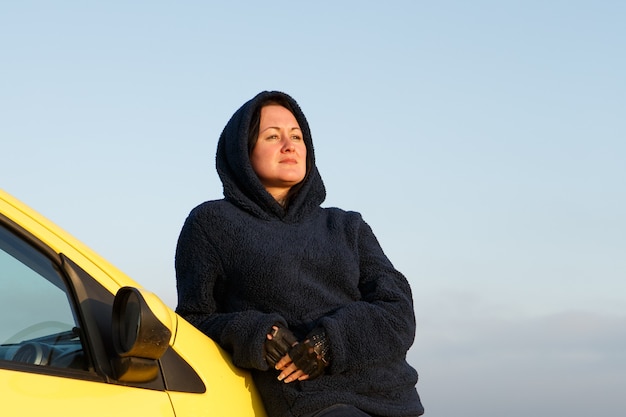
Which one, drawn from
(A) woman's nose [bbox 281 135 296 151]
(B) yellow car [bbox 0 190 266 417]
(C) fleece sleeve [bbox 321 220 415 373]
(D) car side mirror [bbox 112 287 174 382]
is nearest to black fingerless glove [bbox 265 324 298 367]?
(C) fleece sleeve [bbox 321 220 415 373]

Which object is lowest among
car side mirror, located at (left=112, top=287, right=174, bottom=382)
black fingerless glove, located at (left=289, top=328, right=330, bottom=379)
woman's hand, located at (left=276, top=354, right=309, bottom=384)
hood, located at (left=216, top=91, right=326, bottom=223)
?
woman's hand, located at (left=276, top=354, right=309, bottom=384)

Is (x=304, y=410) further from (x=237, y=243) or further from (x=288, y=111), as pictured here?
(x=288, y=111)

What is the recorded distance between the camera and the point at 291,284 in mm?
3375

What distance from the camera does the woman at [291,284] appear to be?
3.16 m

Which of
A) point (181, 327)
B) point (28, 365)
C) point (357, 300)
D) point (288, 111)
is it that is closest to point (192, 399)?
point (181, 327)

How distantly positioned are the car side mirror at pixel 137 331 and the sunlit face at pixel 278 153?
128 centimetres

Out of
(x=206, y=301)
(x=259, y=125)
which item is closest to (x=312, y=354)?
(x=206, y=301)

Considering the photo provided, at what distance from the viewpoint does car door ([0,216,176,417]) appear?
7.89 ft

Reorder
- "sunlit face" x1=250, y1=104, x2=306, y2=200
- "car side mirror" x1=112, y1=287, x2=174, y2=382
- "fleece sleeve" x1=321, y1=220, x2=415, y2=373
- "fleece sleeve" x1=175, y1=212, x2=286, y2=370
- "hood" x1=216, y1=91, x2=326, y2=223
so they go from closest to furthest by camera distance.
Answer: "car side mirror" x1=112, y1=287, x2=174, y2=382 < "fleece sleeve" x1=175, y1=212, x2=286, y2=370 < "fleece sleeve" x1=321, y1=220, x2=415, y2=373 < "hood" x1=216, y1=91, x2=326, y2=223 < "sunlit face" x1=250, y1=104, x2=306, y2=200

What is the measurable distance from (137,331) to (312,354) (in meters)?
0.88

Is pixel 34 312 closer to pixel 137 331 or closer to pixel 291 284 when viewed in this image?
pixel 137 331

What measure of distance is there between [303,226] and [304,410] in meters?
0.68

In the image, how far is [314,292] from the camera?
339cm

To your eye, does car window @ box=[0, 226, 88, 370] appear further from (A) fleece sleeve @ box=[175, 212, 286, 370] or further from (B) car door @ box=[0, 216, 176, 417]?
(A) fleece sleeve @ box=[175, 212, 286, 370]
